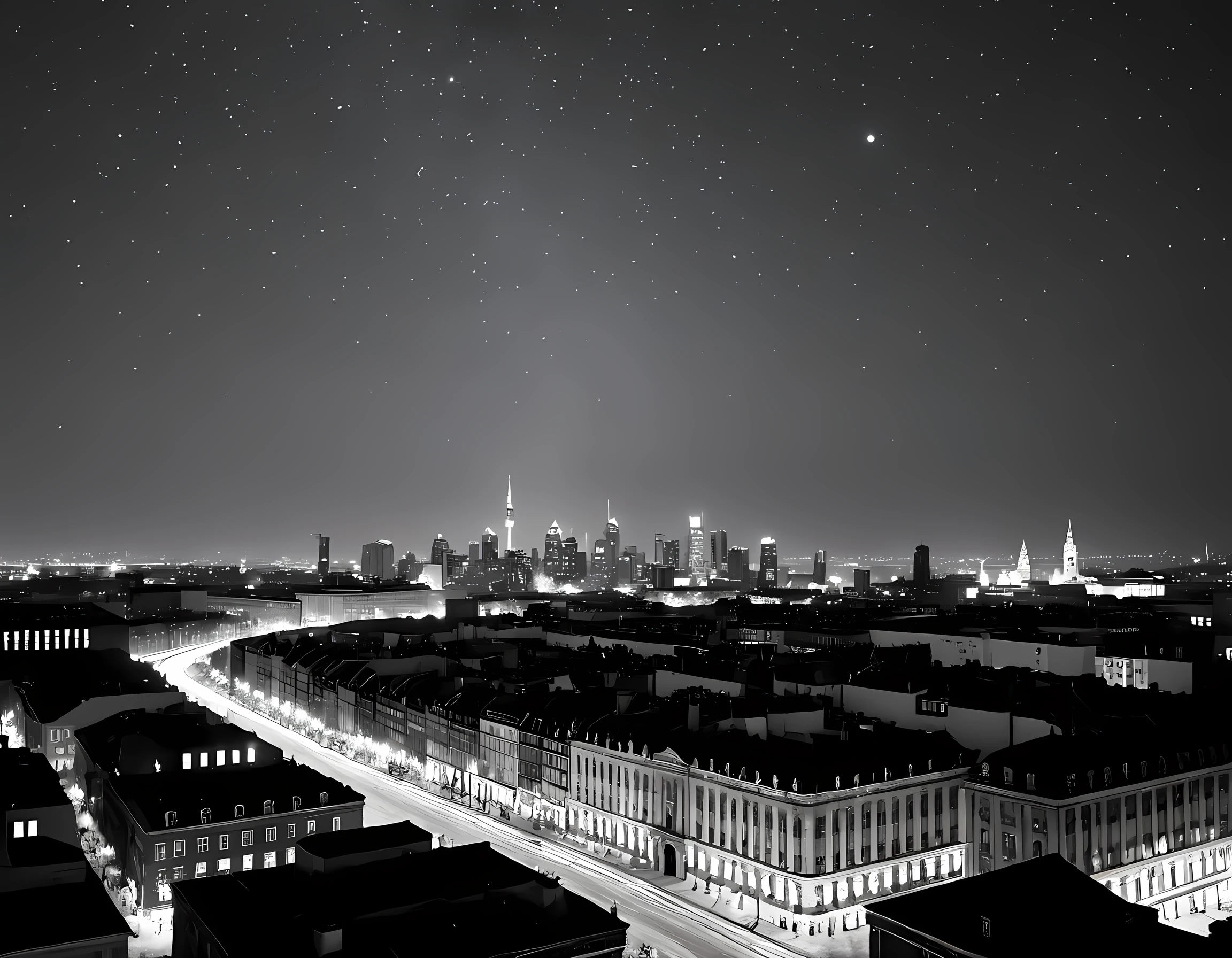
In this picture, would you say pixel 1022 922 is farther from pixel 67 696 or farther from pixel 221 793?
pixel 67 696

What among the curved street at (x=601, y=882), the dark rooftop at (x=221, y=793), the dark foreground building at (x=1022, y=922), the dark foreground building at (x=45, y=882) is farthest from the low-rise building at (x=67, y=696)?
the dark foreground building at (x=1022, y=922)

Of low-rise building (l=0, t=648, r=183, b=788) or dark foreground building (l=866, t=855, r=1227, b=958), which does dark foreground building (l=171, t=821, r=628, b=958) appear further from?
low-rise building (l=0, t=648, r=183, b=788)

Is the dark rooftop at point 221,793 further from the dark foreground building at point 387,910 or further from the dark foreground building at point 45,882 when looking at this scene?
the dark foreground building at point 387,910

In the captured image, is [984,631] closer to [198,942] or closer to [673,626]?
[673,626]

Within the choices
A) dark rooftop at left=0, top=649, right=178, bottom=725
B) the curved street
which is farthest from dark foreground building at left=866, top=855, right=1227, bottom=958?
dark rooftop at left=0, top=649, right=178, bottom=725

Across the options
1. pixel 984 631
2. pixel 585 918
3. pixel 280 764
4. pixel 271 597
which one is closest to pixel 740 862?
pixel 585 918
